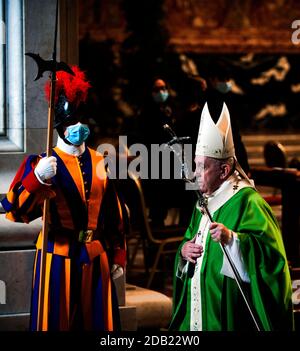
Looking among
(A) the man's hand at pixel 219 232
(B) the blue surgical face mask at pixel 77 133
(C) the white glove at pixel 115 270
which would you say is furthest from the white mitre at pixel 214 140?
(C) the white glove at pixel 115 270

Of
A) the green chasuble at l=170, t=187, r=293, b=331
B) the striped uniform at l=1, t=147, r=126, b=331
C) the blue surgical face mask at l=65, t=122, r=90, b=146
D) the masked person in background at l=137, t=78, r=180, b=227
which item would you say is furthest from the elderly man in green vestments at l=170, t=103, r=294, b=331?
the masked person in background at l=137, t=78, r=180, b=227

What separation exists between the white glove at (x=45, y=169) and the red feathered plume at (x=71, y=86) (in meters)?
0.34

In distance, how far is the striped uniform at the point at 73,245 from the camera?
5.96 m

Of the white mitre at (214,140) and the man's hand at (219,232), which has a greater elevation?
the white mitre at (214,140)

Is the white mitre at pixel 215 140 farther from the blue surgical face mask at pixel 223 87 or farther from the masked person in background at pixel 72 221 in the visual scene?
the blue surgical face mask at pixel 223 87

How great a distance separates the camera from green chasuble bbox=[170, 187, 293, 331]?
5402mm

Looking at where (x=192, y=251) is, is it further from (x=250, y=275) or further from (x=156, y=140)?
(x=156, y=140)

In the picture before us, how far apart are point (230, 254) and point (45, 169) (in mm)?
1022

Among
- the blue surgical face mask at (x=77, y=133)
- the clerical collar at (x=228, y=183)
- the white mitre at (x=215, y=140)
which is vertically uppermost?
the blue surgical face mask at (x=77, y=133)

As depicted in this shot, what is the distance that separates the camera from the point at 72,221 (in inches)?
235

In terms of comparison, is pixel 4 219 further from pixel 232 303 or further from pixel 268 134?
pixel 268 134

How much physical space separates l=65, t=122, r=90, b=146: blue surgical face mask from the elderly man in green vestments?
63 centimetres

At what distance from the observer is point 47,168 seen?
19.0 feet

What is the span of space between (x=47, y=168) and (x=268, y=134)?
31.1 ft
